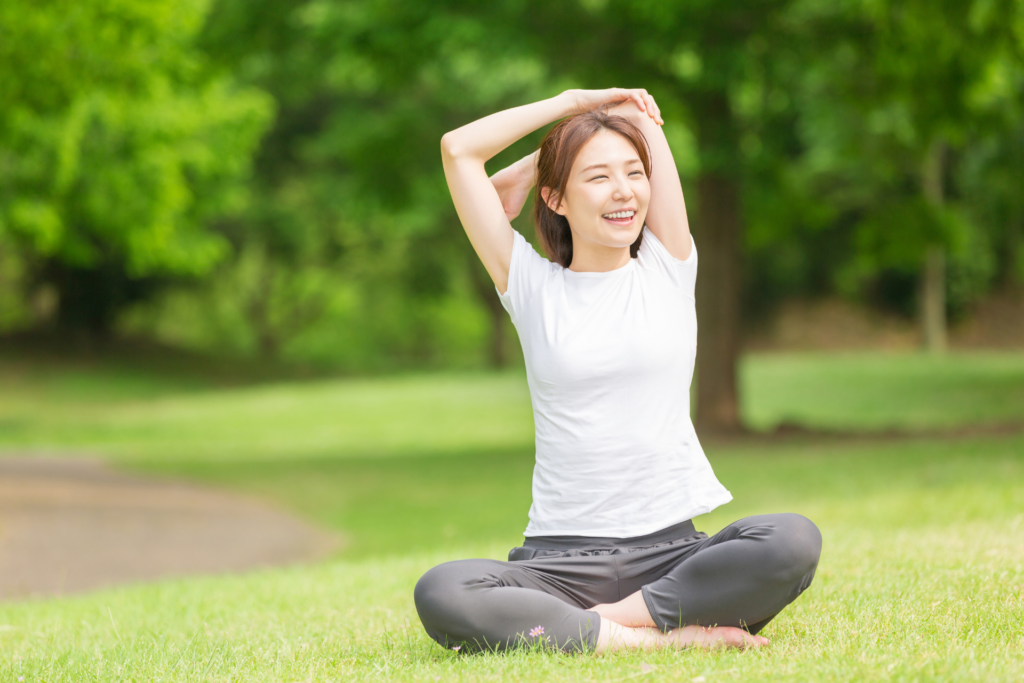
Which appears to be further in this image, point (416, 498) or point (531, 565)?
point (416, 498)

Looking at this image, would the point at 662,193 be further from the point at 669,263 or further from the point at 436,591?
the point at 436,591

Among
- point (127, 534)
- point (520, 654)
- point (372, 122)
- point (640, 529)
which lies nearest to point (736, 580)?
point (640, 529)

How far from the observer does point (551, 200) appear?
129 inches

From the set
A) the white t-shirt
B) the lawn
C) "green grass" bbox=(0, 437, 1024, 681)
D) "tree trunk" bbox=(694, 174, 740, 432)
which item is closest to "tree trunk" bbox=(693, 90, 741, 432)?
"tree trunk" bbox=(694, 174, 740, 432)

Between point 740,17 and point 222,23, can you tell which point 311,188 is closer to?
point 222,23

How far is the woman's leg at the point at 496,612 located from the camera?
9.47 feet

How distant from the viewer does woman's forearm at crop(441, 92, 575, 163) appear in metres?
3.25

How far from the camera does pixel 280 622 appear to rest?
416 centimetres

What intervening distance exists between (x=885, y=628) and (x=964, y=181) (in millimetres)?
28938

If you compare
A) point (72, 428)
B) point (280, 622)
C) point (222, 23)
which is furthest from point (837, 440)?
point (72, 428)

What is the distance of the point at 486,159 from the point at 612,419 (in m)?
0.91

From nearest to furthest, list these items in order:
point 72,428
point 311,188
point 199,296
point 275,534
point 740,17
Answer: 1. point 275,534
2. point 740,17
3. point 72,428
4. point 311,188
5. point 199,296

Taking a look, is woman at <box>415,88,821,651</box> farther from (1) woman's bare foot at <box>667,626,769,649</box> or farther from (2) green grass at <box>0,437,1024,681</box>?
(2) green grass at <box>0,437,1024,681</box>

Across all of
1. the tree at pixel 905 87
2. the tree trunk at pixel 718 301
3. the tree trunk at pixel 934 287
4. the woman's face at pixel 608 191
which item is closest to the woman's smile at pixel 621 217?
the woman's face at pixel 608 191
